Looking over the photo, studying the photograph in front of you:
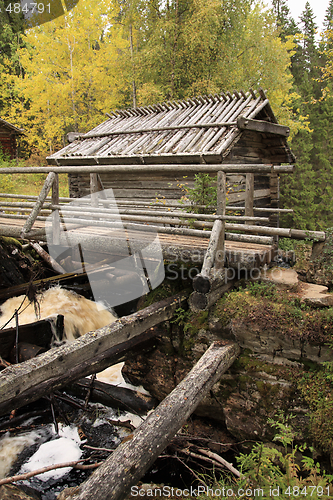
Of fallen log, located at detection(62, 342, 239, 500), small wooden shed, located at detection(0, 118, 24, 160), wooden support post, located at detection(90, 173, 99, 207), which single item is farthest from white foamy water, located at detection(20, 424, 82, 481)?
small wooden shed, located at detection(0, 118, 24, 160)

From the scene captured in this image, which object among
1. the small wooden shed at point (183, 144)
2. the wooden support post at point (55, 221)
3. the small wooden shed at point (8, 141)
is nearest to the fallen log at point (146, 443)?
the wooden support post at point (55, 221)

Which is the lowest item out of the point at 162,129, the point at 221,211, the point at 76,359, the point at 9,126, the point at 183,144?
the point at 76,359

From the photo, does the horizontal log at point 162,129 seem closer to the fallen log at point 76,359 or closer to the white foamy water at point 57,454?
the fallen log at point 76,359

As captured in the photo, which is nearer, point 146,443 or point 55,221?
point 146,443

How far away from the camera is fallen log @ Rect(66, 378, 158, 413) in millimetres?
4853

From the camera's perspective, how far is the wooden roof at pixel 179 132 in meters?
7.66

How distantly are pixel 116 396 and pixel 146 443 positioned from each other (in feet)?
9.63

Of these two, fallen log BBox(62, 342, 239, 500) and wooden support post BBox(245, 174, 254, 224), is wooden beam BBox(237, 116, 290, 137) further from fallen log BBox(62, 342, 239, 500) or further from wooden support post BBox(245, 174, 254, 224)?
fallen log BBox(62, 342, 239, 500)

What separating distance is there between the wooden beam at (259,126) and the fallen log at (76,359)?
4.82m

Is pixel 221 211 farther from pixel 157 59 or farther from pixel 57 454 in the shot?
pixel 157 59

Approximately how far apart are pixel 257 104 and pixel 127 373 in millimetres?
7595

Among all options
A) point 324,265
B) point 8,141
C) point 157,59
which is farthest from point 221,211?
point 8,141

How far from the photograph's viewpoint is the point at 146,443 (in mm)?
2318

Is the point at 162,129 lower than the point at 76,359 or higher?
higher
